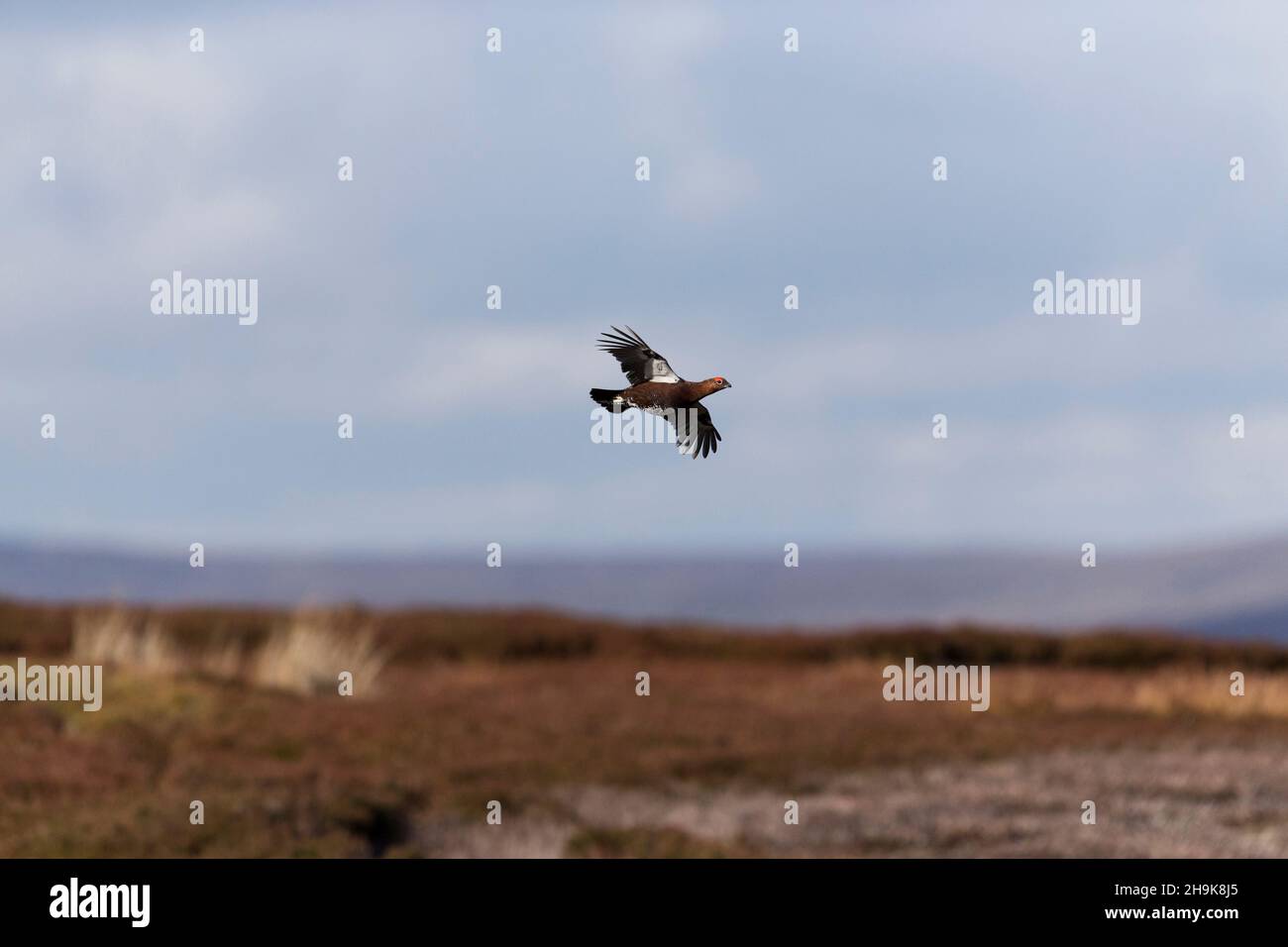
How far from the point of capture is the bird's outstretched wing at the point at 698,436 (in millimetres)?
3482

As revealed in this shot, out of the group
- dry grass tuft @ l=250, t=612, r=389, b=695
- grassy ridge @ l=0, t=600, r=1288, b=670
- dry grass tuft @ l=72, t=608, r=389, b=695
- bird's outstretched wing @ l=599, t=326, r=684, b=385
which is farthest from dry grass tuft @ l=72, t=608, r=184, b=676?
bird's outstretched wing @ l=599, t=326, r=684, b=385

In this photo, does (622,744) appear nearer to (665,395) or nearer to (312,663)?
(312,663)

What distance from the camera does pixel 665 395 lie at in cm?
366

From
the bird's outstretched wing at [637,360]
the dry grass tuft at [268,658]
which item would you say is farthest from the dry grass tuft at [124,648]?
the bird's outstretched wing at [637,360]

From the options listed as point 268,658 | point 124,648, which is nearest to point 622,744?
point 268,658

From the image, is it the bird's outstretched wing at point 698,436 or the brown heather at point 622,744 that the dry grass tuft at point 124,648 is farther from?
the bird's outstretched wing at point 698,436

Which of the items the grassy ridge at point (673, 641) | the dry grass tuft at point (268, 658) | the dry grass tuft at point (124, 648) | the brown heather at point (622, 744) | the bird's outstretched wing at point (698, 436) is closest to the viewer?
the bird's outstretched wing at point (698, 436)

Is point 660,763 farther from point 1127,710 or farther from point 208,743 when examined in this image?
point 1127,710

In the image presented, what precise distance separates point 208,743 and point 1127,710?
53.2 feet

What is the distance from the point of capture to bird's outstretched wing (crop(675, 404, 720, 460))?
11.4 ft

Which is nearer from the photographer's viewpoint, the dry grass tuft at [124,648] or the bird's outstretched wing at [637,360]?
the bird's outstretched wing at [637,360]
